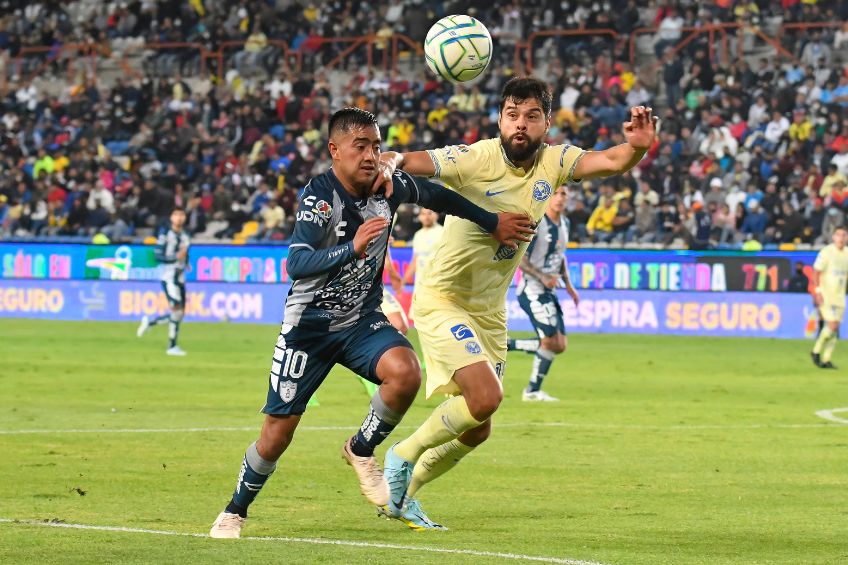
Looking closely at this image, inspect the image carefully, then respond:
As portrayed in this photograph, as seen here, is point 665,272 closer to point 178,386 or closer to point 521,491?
point 178,386

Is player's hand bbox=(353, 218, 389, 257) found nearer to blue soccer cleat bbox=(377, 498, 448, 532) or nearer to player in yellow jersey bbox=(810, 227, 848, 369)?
blue soccer cleat bbox=(377, 498, 448, 532)

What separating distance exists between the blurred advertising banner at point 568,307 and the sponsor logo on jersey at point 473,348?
64.1 feet

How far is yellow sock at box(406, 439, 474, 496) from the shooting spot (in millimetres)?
8727

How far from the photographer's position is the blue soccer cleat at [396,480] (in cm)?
849

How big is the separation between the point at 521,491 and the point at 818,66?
79.3 feet

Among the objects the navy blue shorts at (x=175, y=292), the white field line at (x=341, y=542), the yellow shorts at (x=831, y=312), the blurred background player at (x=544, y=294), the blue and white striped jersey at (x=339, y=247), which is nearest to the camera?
the white field line at (x=341, y=542)

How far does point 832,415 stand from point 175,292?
41.7 ft

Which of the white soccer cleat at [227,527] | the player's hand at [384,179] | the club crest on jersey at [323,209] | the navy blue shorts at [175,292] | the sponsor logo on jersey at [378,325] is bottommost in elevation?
the navy blue shorts at [175,292]

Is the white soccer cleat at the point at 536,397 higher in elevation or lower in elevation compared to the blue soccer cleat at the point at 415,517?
lower

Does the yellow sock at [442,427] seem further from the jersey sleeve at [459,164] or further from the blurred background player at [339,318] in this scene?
the jersey sleeve at [459,164]

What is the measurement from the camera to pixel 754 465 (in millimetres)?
11820

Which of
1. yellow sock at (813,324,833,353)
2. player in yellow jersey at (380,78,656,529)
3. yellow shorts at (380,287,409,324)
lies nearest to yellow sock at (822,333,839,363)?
yellow sock at (813,324,833,353)

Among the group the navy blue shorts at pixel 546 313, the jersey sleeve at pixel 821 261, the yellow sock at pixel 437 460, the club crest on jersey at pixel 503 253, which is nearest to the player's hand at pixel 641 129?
the club crest on jersey at pixel 503 253

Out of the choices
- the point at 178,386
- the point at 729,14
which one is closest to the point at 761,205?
the point at 729,14
